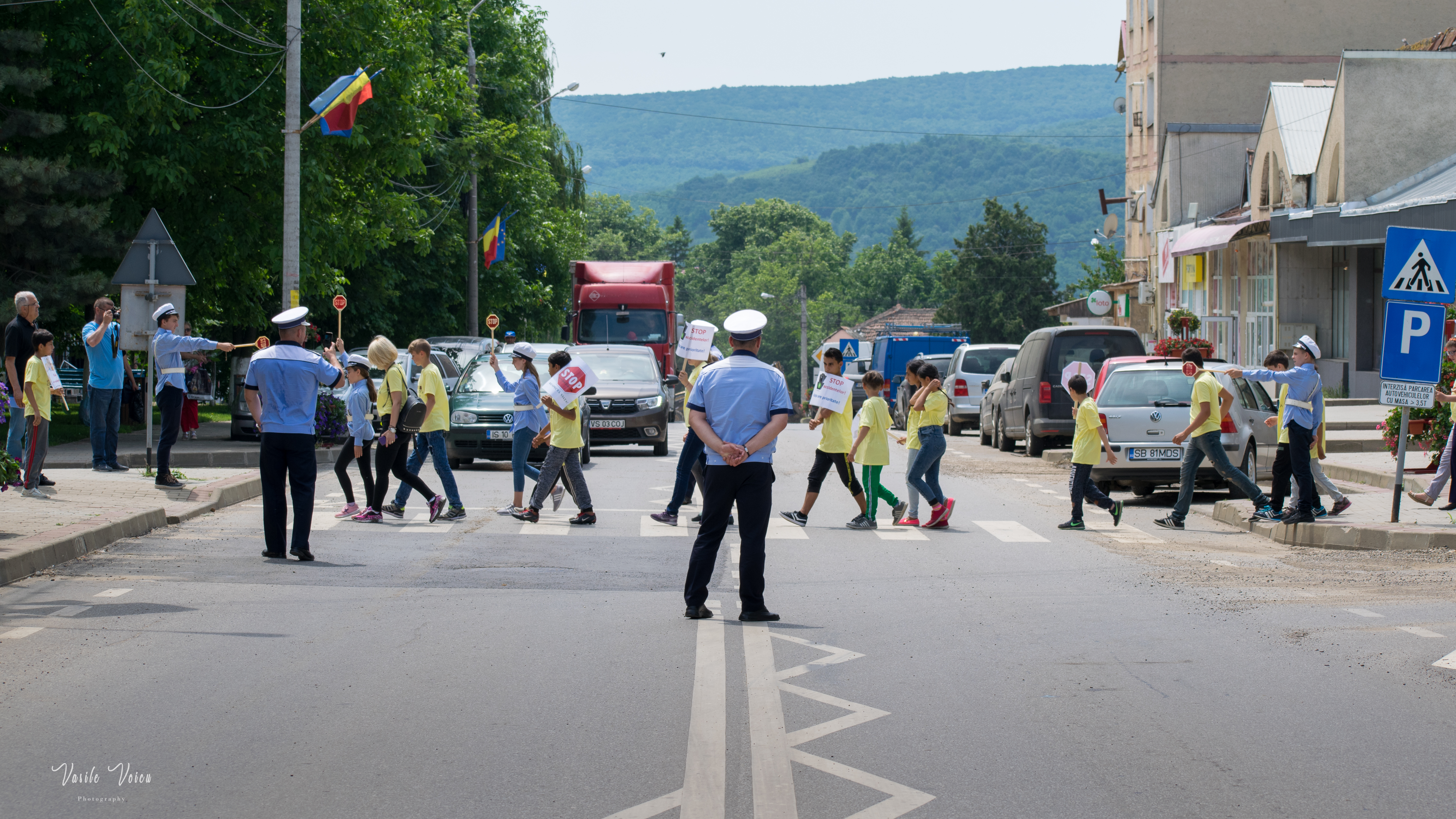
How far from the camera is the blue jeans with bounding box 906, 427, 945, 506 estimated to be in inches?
544

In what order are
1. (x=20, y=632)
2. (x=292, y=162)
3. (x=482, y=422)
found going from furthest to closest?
(x=292, y=162), (x=482, y=422), (x=20, y=632)

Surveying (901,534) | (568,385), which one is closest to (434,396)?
(568,385)

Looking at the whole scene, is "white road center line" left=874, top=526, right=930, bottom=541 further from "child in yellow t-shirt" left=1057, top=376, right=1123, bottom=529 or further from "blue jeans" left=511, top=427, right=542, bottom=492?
"blue jeans" left=511, top=427, right=542, bottom=492

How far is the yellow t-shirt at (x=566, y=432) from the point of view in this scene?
13.7 m

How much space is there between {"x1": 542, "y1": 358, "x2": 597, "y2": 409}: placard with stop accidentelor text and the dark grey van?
1048 centimetres

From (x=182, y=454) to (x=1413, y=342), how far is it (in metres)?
14.5

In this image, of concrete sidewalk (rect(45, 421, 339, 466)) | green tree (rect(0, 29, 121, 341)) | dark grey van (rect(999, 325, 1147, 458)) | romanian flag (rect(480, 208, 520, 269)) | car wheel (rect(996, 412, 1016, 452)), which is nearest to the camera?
concrete sidewalk (rect(45, 421, 339, 466))

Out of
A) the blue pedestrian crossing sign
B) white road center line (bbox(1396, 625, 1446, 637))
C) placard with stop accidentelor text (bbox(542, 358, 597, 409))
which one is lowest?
white road center line (bbox(1396, 625, 1446, 637))

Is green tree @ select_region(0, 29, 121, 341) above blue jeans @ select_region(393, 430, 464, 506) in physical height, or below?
above

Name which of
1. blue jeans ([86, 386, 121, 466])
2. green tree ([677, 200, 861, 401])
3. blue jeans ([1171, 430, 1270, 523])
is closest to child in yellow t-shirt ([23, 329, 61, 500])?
blue jeans ([86, 386, 121, 466])

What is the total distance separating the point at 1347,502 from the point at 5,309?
18430 mm

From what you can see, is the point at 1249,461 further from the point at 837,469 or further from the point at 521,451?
the point at 521,451

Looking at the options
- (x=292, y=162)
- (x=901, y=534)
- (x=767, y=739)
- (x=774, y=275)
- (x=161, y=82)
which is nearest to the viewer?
(x=767, y=739)

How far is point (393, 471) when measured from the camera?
550 inches
